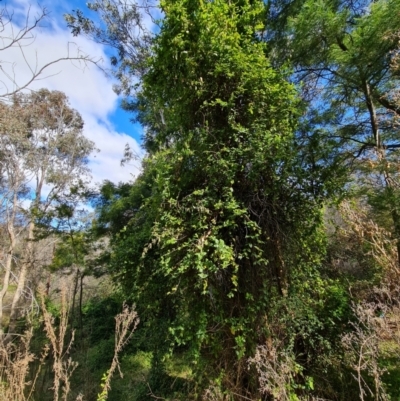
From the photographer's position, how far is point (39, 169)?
12.3 m

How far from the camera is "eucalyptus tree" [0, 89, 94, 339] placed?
9.18 meters

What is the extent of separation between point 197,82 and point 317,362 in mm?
3218

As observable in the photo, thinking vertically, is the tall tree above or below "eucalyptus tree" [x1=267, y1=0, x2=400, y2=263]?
below

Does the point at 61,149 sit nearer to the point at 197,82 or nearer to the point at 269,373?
the point at 197,82

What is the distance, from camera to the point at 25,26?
177cm

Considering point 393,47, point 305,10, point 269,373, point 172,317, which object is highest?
point 305,10

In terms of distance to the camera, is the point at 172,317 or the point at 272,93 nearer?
the point at 272,93

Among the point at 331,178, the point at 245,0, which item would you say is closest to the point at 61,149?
the point at 245,0

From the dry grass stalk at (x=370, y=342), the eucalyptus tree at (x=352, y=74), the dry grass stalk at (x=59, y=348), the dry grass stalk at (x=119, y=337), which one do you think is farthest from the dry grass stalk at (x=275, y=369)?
the eucalyptus tree at (x=352, y=74)

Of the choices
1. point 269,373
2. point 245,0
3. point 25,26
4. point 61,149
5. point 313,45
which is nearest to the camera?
point 25,26

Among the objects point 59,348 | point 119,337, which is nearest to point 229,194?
point 119,337

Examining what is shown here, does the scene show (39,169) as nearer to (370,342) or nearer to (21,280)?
(21,280)

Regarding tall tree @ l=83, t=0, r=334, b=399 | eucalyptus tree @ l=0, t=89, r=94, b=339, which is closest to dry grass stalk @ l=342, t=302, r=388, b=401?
tall tree @ l=83, t=0, r=334, b=399

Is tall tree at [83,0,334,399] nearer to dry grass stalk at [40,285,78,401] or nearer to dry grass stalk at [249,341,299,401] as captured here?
dry grass stalk at [249,341,299,401]
